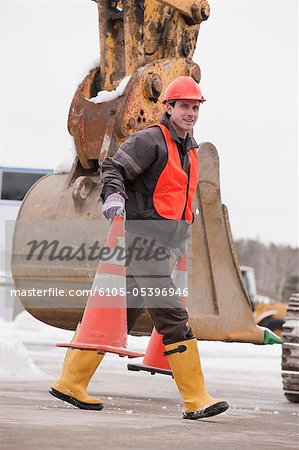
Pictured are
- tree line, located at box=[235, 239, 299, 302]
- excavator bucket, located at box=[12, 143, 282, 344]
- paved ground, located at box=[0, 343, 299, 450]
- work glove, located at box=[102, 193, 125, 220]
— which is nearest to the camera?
paved ground, located at box=[0, 343, 299, 450]

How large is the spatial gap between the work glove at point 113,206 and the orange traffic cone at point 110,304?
0.19 m

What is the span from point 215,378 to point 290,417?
17.0 feet

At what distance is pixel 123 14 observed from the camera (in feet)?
31.0

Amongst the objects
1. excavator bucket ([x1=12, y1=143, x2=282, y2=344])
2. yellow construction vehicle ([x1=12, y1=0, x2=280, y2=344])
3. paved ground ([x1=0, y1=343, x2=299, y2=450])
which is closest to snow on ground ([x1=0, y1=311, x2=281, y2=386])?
paved ground ([x1=0, y1=343, x2=299, y2=450])

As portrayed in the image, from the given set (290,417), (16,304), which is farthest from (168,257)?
(16,304)

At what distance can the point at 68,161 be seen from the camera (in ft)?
31.3

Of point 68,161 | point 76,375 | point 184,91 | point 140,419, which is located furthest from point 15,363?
point 184,91

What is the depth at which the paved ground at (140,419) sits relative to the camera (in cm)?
521

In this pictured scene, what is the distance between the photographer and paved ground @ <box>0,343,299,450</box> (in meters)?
5.21

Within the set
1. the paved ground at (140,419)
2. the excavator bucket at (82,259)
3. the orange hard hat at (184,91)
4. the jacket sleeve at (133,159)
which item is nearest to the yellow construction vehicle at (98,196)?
the excavator bucket at (82,259)

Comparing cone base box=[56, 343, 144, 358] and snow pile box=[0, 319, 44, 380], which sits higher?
cone base box=[56, 343, 144, 358]

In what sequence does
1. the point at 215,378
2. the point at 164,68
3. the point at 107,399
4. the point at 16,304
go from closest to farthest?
the point at 107,399, the point at 164,68, the point at 215,378, the point at 16,304

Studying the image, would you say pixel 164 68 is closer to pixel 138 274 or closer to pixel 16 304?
pixel 138 274

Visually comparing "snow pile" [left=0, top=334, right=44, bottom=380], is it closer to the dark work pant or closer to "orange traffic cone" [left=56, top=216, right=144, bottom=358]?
"orange traffic cone" [left=56, top=216, right=144, bottom=358]
